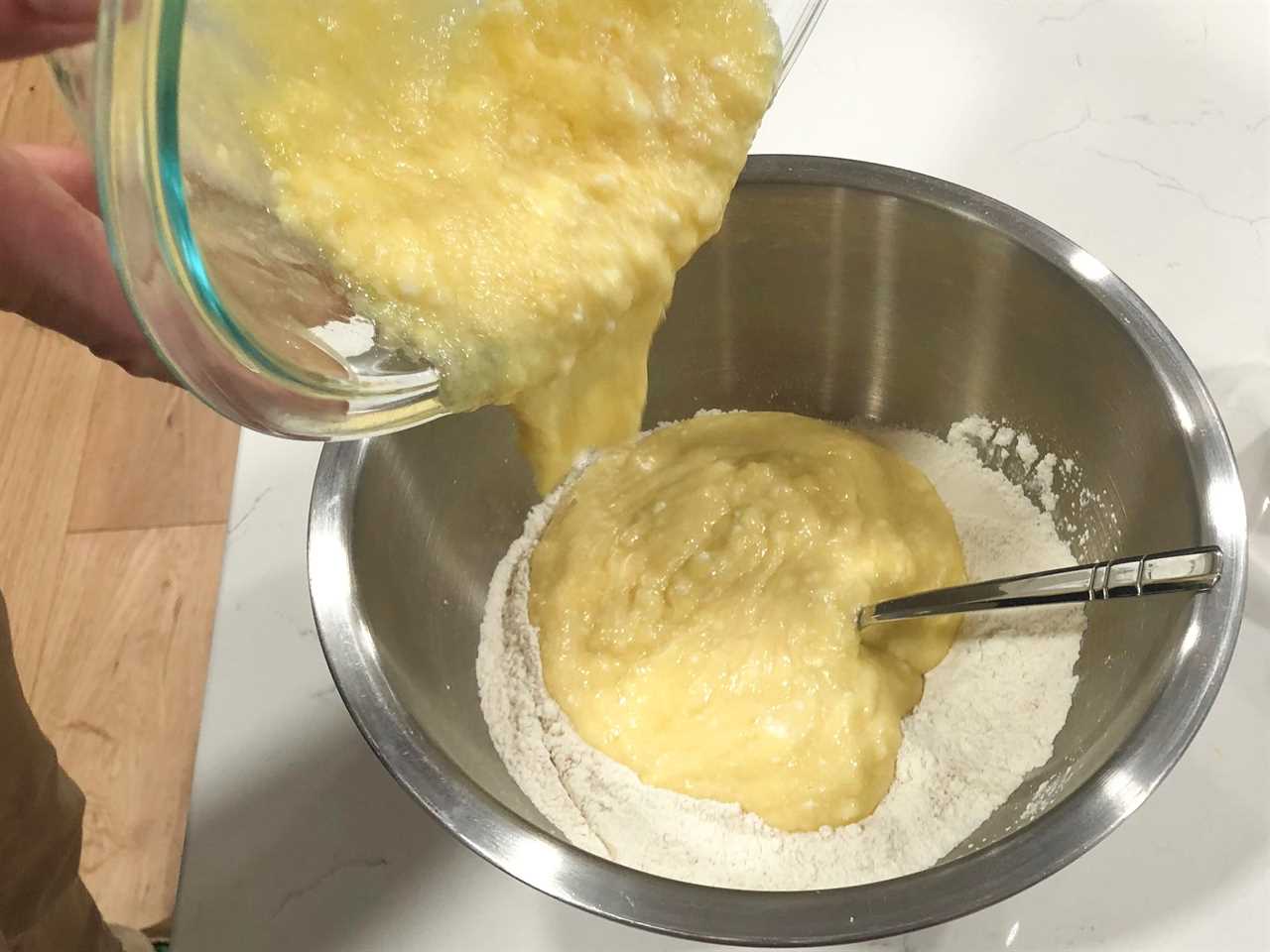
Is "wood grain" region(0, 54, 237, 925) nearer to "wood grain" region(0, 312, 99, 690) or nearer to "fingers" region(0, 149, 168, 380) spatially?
"wood grain" region(0, 312, 99, 690)

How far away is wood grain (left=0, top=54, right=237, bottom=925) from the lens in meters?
1.29

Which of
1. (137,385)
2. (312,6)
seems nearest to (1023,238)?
(312,6)

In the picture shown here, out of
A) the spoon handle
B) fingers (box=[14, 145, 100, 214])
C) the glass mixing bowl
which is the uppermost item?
the glass mixing bowl

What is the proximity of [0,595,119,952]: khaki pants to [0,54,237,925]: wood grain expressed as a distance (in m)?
0.30

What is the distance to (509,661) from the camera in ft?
2.73

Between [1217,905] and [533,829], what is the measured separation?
0.45m

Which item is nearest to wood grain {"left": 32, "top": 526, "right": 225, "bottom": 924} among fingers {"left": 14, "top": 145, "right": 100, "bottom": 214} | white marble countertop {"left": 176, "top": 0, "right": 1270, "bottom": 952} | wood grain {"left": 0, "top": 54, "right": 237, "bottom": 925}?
wood grain {"left": 0, "top": 54, "right": 237, "bottom": 925}

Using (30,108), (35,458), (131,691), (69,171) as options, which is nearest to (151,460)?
(35,458)

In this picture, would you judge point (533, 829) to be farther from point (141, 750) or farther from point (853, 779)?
point (141, 750)

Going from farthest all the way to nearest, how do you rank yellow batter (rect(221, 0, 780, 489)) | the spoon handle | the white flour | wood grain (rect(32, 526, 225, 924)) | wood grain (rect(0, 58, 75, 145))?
wood grain (rect(0, 58, 75, 145)), wood grain (rect(32, 526, 225, 924)), the white flour, the spoon handle, yellow batter (rect(221, 0, 780, 489))

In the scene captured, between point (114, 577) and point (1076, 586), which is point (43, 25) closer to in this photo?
point (1076, 586)

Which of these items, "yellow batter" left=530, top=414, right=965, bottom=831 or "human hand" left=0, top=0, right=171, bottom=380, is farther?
"yellow batter" left=530, top=414, right=965, bottom=831

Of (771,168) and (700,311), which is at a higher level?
(771,168)

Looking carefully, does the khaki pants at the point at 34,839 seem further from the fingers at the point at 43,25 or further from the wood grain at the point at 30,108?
the wood grain at the point at 30,108
